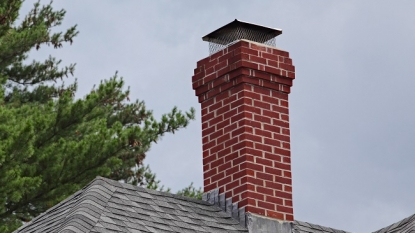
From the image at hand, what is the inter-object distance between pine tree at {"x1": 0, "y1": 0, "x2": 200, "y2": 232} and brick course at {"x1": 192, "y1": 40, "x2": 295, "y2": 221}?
360 inches

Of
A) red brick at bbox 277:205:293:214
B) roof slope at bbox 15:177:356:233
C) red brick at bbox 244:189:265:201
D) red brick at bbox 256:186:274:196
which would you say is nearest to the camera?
roof slope at bbox 15:177:356:233

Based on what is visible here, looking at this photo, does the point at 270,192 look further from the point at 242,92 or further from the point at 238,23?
the point at 238,23

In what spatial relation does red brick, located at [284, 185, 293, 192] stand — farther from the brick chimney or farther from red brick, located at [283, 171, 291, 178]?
red brick, located at [283, 171, 291, 178]

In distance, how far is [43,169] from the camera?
2338 centimetres

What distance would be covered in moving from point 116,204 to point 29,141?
35.3 feet

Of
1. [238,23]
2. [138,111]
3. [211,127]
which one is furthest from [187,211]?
[138,111]

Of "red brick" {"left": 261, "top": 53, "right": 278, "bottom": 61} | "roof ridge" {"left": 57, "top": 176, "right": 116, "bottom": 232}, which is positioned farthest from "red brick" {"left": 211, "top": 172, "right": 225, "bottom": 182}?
"red brick" {"left": 261, "top": 53, "right": 278, "bottom": 61}

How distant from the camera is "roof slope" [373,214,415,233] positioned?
12438 millimetres

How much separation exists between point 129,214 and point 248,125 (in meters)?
1.79

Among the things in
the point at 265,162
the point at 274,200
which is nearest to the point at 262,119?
the point at 265,162

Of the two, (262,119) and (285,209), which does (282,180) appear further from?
(262,119)

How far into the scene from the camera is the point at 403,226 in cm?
1274

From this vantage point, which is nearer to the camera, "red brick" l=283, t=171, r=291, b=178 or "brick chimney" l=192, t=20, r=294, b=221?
"brick chimney" l=192, t=20, r=294, b=221

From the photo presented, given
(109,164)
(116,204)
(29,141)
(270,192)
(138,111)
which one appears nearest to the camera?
(116,204)
